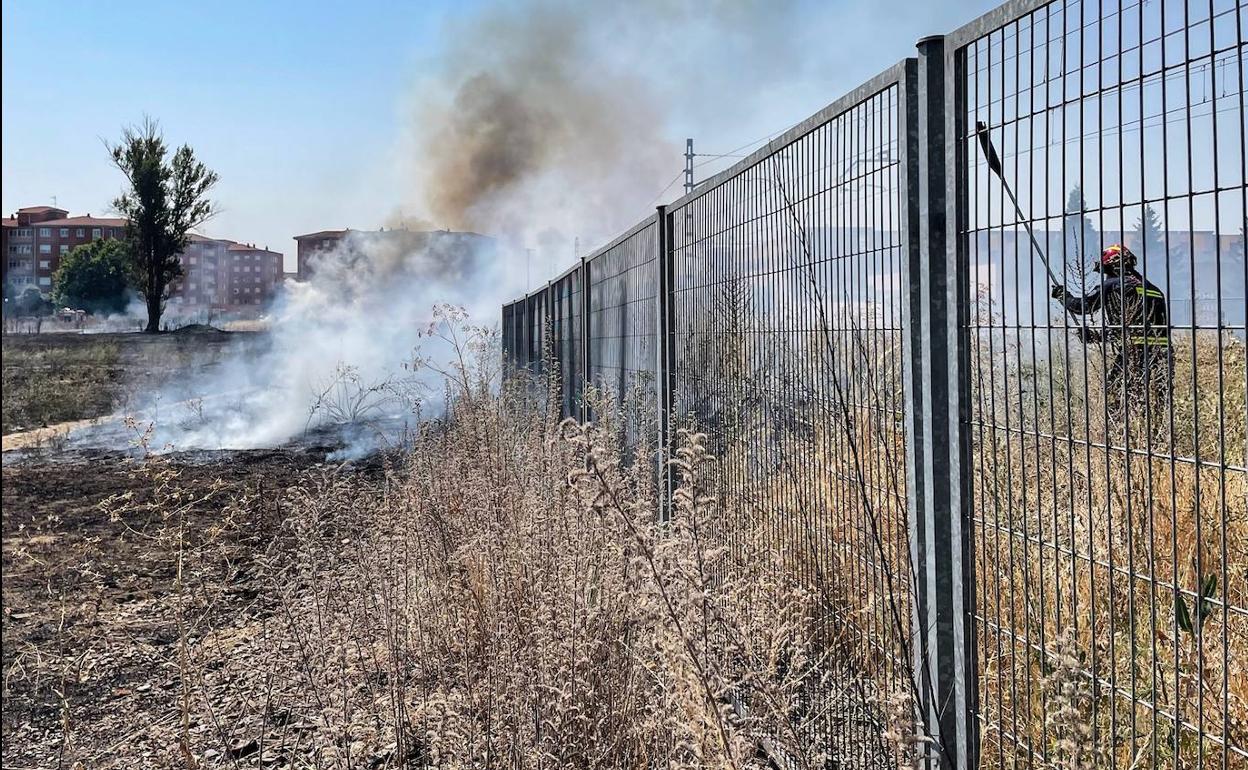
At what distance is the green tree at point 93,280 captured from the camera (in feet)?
128

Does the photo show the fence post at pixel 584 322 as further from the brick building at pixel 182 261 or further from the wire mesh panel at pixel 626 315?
the brick building at pixel 182 261

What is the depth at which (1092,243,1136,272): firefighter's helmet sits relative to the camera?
1.69 metres

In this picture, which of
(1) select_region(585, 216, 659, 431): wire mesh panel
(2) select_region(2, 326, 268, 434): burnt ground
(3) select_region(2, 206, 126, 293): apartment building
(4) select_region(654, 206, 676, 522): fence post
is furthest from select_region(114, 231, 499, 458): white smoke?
(3) select_region(2, 206, 126, 293): apartment building

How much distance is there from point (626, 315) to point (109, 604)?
169 inches

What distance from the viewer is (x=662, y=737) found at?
115 inches

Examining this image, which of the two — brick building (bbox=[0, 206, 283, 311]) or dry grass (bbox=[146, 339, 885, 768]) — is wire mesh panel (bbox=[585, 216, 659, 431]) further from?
brick building (bbox=[0, 206, 283, 311])

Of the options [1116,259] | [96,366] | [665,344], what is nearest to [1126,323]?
[1116,259]

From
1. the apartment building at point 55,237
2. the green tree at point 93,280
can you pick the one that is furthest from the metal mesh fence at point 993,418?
the apartment building at point 55,237

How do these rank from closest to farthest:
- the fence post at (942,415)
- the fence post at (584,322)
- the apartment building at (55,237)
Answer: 1. the fence post at (942,415)
2. the fence post at (584,322)
3. the apartment building at (55,237)

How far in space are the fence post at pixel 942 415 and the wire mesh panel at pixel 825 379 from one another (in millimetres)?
87

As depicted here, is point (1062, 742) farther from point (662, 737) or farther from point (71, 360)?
point (71, 360)

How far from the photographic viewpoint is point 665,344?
519 centimetres

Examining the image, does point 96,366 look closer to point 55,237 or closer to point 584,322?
point 584,322

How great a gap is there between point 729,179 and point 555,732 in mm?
2449
